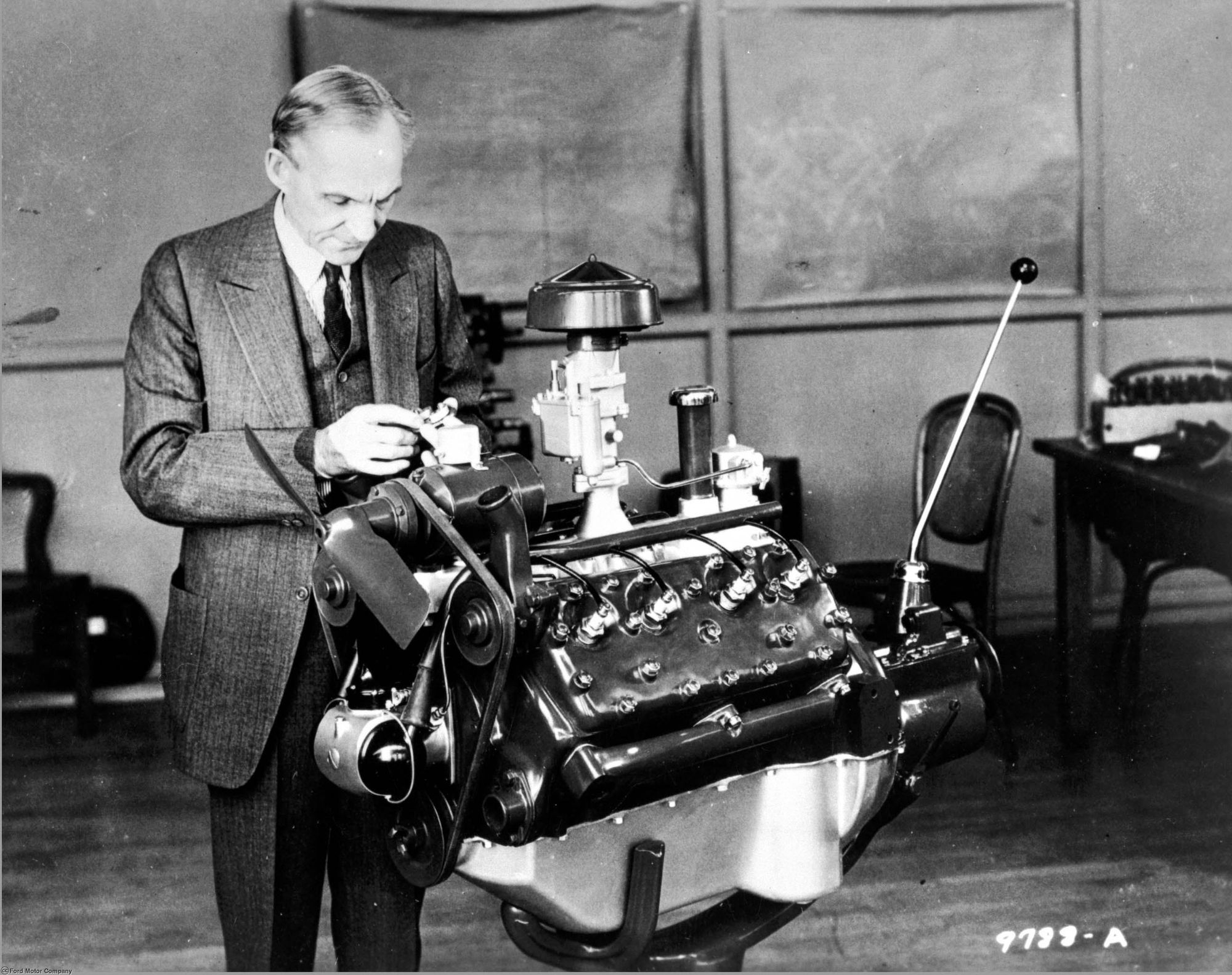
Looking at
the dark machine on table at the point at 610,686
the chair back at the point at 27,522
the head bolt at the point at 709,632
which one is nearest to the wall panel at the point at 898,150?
the chair back at the point at 27,522

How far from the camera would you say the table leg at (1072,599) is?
13.0 feet

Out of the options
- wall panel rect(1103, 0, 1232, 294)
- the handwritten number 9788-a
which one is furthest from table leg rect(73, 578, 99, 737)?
wall panel rect(1103, 0, 1232, 294)

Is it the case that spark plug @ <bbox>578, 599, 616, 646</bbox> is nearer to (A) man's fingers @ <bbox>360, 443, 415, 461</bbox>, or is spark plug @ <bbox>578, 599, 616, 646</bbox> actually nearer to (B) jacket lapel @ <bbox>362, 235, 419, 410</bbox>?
(A) man's fingers @ <bbox>360, 443, 415, 461</bbox>

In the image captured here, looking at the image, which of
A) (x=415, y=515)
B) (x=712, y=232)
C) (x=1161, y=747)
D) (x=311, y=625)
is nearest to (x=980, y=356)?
(x=712, y=232)

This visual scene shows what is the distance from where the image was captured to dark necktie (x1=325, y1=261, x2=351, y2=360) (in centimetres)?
227

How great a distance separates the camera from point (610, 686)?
5.46ft

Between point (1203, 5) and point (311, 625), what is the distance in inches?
154

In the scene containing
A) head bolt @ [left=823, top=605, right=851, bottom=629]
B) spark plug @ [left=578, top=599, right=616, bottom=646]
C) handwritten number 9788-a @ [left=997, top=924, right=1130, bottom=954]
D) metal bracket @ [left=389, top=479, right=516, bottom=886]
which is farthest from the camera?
handwritten number 9788-a @ [left=997, top=924, right=1130, bottom=954]

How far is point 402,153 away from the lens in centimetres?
215

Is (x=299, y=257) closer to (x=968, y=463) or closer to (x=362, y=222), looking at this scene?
(x=362, y=222)

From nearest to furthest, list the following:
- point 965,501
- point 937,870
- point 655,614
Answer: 1. point 655,614
2. point 937,870
3. point 965,501

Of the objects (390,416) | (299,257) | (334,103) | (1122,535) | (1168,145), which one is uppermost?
(1168,145)

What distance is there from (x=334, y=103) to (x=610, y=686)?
3.28 feet

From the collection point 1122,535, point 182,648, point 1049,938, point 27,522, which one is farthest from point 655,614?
point 27,522
